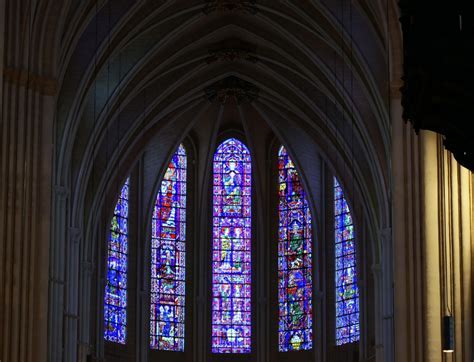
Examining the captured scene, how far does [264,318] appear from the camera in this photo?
4584 centimetres

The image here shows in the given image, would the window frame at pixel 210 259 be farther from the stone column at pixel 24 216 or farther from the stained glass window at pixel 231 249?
the stone column at pixel 24 216

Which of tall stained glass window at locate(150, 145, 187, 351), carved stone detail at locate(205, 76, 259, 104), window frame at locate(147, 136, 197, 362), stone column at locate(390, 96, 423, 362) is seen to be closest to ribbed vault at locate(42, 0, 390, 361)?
carved stone detail at locate(205, 76, 259, 104)

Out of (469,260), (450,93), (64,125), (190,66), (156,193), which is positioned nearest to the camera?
(450,93)

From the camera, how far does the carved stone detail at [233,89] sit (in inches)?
1746

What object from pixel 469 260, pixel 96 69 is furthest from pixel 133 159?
pixel 469 260

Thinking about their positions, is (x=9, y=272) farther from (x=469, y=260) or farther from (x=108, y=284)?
(x=108, y=284)

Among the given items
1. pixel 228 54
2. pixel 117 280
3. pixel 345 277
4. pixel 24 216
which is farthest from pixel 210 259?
pixel 24 216

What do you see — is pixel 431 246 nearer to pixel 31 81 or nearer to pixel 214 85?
pixel 31 81

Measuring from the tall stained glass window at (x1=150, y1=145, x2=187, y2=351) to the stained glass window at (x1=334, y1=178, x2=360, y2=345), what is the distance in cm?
463

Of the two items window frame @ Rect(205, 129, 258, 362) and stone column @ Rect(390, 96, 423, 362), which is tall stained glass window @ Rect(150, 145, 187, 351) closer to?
window frame @ Rect(205, 129, 258, 362)

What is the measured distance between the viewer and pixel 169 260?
46125mm

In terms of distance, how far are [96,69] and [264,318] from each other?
10889mm

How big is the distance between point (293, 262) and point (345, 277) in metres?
2.14

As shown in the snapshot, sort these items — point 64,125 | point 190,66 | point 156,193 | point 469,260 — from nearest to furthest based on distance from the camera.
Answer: point 469,260 → point 64,125 → point 190,66 → point 156,193
